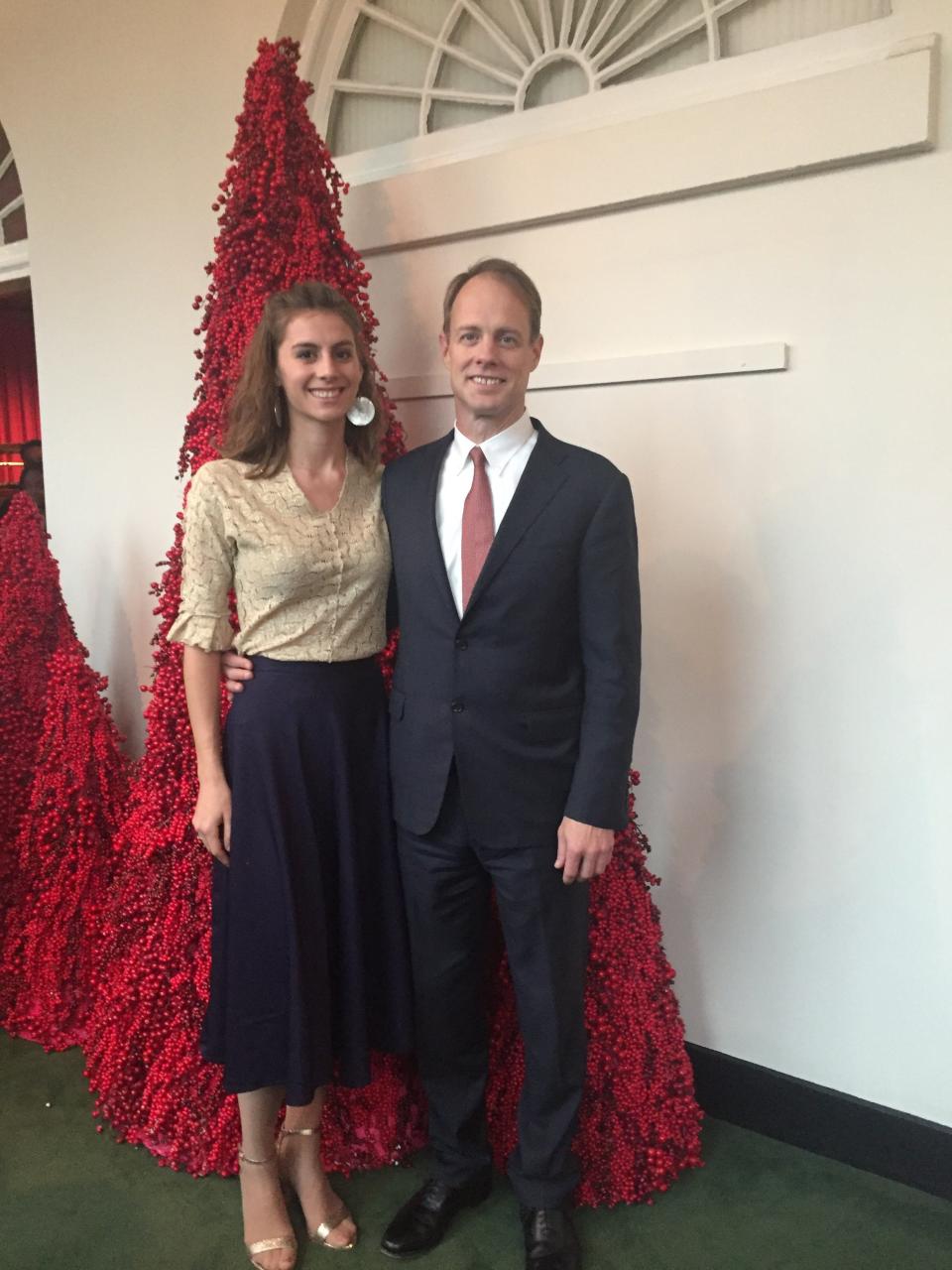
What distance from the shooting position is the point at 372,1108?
2117mm

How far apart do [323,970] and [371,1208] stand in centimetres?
58

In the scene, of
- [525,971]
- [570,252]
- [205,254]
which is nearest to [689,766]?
[525,971]

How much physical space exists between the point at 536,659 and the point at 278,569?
46cm

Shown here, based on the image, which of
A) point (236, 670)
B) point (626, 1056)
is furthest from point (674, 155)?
point (626, 1056)

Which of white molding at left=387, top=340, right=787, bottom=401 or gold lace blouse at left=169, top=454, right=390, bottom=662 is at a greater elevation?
white molding at left=387, top=340, right=787, bottom=401

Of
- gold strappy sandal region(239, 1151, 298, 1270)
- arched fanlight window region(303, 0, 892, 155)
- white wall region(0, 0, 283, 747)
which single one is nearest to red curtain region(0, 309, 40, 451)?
white wall region(0, 0, 283, 747)

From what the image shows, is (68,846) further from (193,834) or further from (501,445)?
(501,445)

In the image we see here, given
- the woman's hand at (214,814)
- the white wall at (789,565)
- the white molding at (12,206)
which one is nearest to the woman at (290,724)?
the woman's hand at (214,814)

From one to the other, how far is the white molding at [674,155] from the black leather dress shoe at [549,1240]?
1986mm

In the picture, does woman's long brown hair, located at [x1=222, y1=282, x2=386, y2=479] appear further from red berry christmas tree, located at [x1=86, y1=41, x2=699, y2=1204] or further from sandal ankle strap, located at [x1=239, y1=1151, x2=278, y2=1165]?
sandal ankle strap, located at [x1=239, y1=1151, x2=278, y2=1165]

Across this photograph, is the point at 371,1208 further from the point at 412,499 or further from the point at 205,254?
the point at 205,254

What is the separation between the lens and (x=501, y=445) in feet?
5.58

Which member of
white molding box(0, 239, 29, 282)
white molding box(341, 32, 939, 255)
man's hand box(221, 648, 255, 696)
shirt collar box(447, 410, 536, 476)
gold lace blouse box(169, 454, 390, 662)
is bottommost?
man's hand box(221, 648, 255, 696)

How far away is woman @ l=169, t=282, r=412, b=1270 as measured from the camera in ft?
5.59
